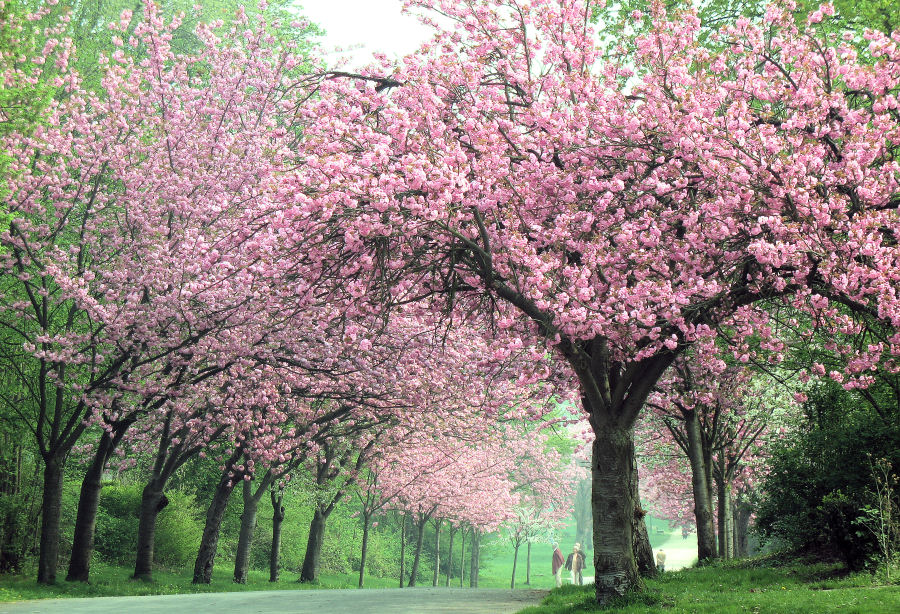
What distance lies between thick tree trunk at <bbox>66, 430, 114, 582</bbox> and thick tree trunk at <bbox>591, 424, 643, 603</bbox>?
474 inches

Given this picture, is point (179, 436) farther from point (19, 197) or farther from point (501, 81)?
point (501, 81)

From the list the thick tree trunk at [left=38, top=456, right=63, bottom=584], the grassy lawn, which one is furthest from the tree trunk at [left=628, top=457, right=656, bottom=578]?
the grassy lawn

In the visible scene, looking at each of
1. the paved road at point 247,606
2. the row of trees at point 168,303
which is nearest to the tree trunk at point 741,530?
the row of trees at point 168,303

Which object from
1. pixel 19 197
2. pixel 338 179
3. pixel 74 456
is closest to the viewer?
pixel 338 179

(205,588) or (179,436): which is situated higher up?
(179,436)

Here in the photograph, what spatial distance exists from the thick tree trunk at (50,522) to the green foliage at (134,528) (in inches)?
345

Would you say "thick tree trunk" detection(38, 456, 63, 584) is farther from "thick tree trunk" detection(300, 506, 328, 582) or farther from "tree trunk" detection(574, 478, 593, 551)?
"tree trunk" detection(574, 478, 593, 551)

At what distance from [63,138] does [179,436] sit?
8207 millimetres

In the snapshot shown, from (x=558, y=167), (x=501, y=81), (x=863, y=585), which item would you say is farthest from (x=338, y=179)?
(x=863, y=585)

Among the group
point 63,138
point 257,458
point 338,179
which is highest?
point 63,138

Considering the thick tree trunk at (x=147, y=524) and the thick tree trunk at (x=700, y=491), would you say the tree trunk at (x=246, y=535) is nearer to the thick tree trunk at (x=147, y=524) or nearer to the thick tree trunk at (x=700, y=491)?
the thick tree trunk at (x=147, y=524)

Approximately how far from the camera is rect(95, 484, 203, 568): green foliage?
2636 centimetres

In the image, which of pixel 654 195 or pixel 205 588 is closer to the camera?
pixel 654 195

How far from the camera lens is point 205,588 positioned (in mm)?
20859
